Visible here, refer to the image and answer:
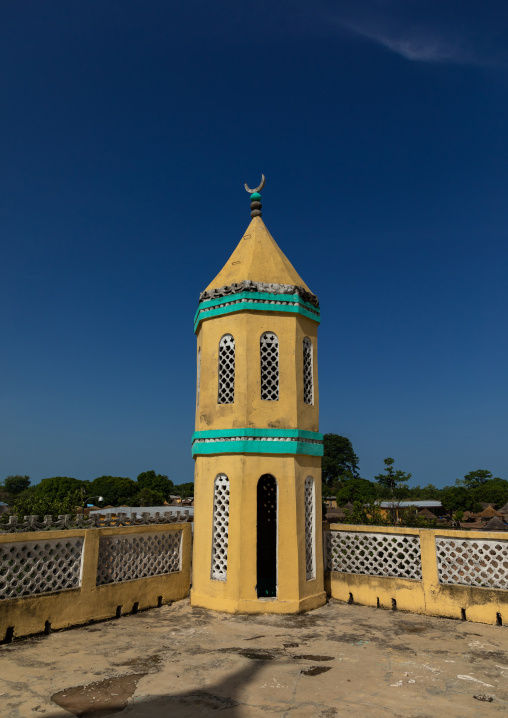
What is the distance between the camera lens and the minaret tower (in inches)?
324

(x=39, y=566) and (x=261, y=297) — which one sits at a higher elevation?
(x=261, y=297)

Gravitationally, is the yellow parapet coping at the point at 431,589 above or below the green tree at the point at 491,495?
below

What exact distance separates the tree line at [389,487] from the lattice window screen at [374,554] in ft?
81.6

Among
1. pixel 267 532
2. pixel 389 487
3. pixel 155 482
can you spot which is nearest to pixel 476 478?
pixel 389 487

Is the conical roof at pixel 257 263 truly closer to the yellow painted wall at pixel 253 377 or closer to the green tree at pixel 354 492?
the yellow painted wall at pixel 253 377

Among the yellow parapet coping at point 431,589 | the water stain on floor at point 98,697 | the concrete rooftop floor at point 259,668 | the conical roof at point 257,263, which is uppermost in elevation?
the conical roof at point 257,263

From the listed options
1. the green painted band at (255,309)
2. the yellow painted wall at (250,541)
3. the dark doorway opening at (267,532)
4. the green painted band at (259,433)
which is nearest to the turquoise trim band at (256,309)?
the green painted band at (255,309)

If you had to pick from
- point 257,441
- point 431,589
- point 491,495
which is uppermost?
point 257,441

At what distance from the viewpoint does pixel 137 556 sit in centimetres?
838

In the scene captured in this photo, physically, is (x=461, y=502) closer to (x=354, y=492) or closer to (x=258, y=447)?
(x=354, y=492)

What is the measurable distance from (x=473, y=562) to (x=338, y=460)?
66.9 metres

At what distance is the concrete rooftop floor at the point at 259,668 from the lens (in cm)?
445

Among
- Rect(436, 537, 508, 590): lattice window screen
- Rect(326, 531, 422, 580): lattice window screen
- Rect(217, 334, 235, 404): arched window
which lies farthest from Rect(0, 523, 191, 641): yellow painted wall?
Rect(436, 537, 508, 590): lattice window screen

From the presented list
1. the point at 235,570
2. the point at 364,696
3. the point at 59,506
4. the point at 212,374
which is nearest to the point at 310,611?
the point at 235,570
